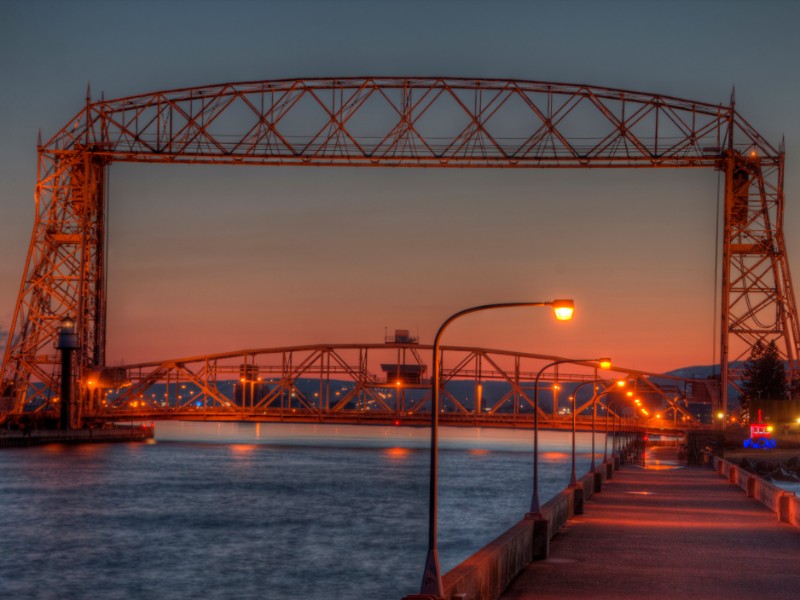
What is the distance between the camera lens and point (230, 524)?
6112 centimetres

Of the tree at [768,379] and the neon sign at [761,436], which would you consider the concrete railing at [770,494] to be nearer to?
the neon sign at [761,436]

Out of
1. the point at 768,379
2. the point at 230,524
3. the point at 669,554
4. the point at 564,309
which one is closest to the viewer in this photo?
the point at 564,309

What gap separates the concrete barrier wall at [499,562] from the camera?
18281 mm

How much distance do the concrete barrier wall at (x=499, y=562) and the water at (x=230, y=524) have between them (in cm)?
1366

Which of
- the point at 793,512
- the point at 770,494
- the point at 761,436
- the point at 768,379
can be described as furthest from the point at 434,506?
the point at 768,379

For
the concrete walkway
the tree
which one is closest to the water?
the concrete walkway

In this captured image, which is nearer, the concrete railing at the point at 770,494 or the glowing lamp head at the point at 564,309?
the glowing lamp head at the point at 564,309

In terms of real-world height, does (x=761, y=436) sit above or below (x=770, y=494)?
above

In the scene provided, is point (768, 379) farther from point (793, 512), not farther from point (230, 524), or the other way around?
point (793, 512)

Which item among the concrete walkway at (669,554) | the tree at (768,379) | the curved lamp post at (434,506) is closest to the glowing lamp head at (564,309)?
the curved lamp post at (434,506)

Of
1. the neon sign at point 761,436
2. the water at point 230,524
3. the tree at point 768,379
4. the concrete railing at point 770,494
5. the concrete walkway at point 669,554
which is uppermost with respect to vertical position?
the tree at point 768,379

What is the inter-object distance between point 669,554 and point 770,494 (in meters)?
13.3

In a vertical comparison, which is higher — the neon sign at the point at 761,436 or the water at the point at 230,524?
the neon sign at the point at 761,436

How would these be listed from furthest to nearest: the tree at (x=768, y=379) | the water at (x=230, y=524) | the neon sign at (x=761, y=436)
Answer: the tree at (x=768, y=379) < the neon sign at (x=761, y=436) < the water at (x=230, y=524)
